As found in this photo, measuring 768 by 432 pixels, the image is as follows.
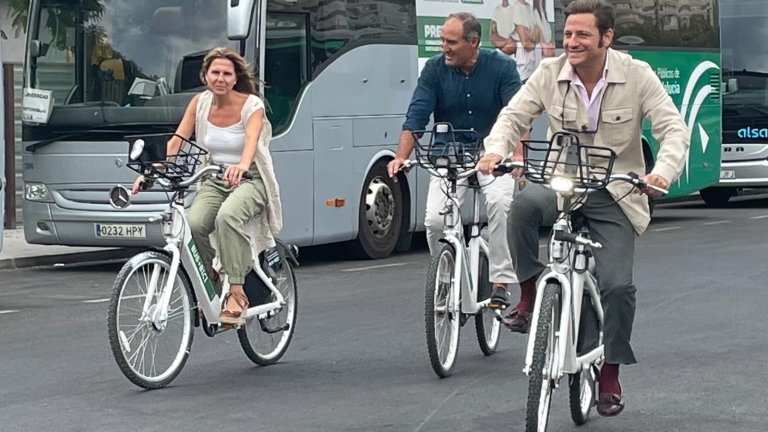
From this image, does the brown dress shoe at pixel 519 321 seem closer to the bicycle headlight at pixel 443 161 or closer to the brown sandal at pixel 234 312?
the bicycle headlight at pixel 443 161

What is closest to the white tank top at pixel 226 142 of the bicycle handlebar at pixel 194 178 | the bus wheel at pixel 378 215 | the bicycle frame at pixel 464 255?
the bicycle handlebar at pixel 194 178

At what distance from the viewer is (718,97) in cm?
2073

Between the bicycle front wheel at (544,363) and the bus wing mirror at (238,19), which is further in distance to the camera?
the bus wing mirror at (238,19)

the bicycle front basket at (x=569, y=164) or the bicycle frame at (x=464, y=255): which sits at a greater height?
the bicycle front basket at (x=569, y=164)

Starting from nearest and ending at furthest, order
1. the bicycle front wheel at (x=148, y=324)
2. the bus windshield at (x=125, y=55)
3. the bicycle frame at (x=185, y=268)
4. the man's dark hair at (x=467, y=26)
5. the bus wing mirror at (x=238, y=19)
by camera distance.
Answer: the bicycle front wheel at (x=148, y=324) < the bicycle frame at (x=185, y=268) < the man's dark hair at (x=467, y=26) < the bus wing mirror at (x=238, y=19) < the bus windshield at (x=125, y=55)

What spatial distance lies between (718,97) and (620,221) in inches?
587

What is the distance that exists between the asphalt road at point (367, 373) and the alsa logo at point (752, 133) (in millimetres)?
10504

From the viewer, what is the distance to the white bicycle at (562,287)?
5.68 meters

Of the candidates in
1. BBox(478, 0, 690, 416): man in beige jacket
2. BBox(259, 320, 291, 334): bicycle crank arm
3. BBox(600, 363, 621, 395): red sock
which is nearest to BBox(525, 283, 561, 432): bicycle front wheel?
BBox(478, 0, 690, 416): man in beige jacket

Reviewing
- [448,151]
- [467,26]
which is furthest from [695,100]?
[448,151]

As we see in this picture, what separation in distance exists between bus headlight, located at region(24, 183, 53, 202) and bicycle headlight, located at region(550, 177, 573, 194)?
885 centimetres

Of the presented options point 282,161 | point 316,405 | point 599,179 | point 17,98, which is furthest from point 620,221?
point 17,98

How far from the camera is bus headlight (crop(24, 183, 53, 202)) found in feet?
45.9

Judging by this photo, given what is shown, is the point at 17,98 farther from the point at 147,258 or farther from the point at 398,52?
the point at 147,258
